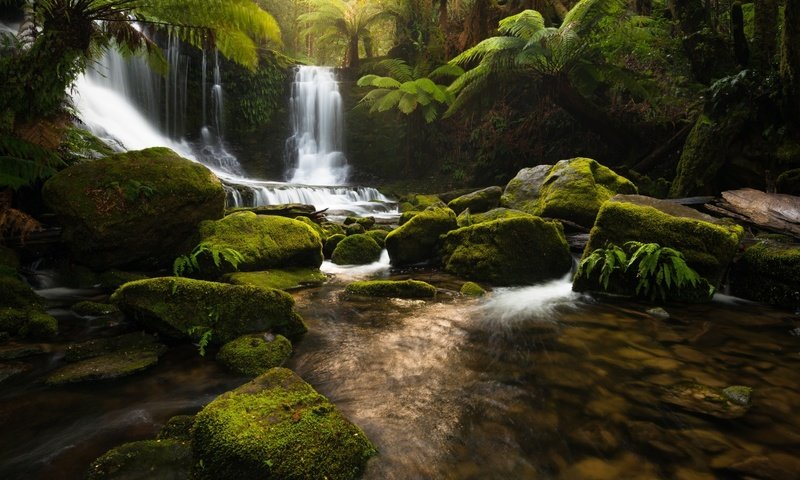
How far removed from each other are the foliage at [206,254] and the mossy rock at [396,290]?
149 centimetres

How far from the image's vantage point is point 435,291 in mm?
5082

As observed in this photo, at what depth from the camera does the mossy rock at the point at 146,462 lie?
1.77 meters

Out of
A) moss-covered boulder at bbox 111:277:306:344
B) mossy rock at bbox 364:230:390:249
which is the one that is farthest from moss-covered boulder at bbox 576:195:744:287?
moss-covered boulder at bbox 111:277:306:344

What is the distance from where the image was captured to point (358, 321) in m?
4.07

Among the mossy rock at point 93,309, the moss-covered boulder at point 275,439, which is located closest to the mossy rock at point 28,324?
the mossy rock at point 93,309

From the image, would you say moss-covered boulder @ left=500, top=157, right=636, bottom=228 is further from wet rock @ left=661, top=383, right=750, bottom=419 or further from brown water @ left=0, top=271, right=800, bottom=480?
wet rock @ left=661, top=383, right=750, bottom=419

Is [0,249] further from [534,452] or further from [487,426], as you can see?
[534,452]

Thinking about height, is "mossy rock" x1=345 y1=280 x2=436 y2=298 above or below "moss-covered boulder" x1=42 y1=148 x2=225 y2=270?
below

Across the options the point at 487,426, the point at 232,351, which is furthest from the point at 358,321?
the point at 487,426

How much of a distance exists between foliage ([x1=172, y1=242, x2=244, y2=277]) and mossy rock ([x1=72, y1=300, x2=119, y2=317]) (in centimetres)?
91

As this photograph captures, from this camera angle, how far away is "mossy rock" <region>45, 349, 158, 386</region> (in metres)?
2.69

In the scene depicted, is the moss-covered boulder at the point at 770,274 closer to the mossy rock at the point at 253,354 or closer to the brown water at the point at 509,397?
the brown water at the point at 509,397

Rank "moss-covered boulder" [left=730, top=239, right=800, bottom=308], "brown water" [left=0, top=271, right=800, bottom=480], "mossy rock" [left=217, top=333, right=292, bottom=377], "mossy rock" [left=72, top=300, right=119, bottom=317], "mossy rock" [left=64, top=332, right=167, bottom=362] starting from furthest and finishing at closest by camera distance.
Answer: "moss-covered boulder" [left=730, top=239, right=800, bottom=308]
"mossy rock" [left=72, top=300, right=119, bottom=317]
"mossy rock" [left=64, top=332, right=167, bottom=362]
"mossy rock" [left=217, top=333, right=292, bottom=377]
"brown water" [left=0, top=271, right=800, bottom=480]

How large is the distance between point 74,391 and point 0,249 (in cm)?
319
